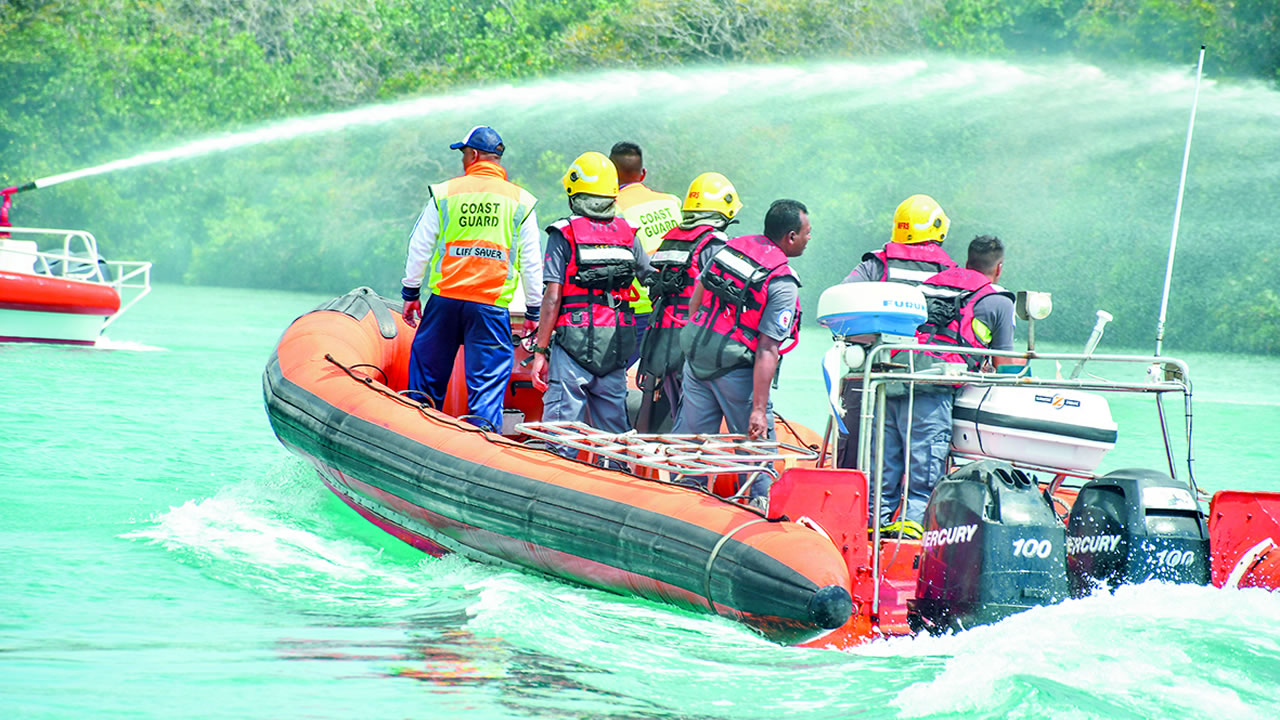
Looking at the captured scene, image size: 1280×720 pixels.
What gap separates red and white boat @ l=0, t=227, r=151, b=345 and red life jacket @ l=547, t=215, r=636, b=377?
30.1 ft

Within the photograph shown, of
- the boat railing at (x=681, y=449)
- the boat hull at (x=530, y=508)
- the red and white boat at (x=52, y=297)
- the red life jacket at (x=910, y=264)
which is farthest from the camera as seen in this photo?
the red and white boat at (x=52, y=297)

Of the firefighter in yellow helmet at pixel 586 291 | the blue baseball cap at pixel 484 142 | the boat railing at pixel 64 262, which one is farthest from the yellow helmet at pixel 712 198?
the boat railing at pixel 64 262

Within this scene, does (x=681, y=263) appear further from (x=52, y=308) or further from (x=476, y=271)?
(x=52, y=308)

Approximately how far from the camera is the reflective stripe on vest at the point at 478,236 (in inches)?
243

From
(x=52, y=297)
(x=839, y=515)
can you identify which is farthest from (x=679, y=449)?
(x=52, y=297)

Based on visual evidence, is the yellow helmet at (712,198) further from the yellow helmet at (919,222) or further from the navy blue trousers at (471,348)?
the navy blue trousers at (471,348)

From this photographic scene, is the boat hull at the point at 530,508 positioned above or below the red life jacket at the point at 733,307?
below

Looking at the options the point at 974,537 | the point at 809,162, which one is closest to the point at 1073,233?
the point at 809,162

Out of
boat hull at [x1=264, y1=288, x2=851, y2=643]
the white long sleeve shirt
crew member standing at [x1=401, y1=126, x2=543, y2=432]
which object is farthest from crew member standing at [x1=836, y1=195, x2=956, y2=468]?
crew member standing at [x1=401, y1=126, x2=543, y2=432]

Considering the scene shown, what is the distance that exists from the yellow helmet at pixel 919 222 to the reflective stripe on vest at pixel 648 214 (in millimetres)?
1217

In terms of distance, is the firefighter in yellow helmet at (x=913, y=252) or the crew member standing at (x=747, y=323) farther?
the firefighter in yellow helmet at (x=913, y=252)

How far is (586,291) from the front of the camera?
6.05m

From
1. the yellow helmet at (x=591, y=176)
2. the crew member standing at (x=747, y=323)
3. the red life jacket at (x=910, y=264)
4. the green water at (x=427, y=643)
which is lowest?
the green water at (x=427, y=643)

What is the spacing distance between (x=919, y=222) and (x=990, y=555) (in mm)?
2142
